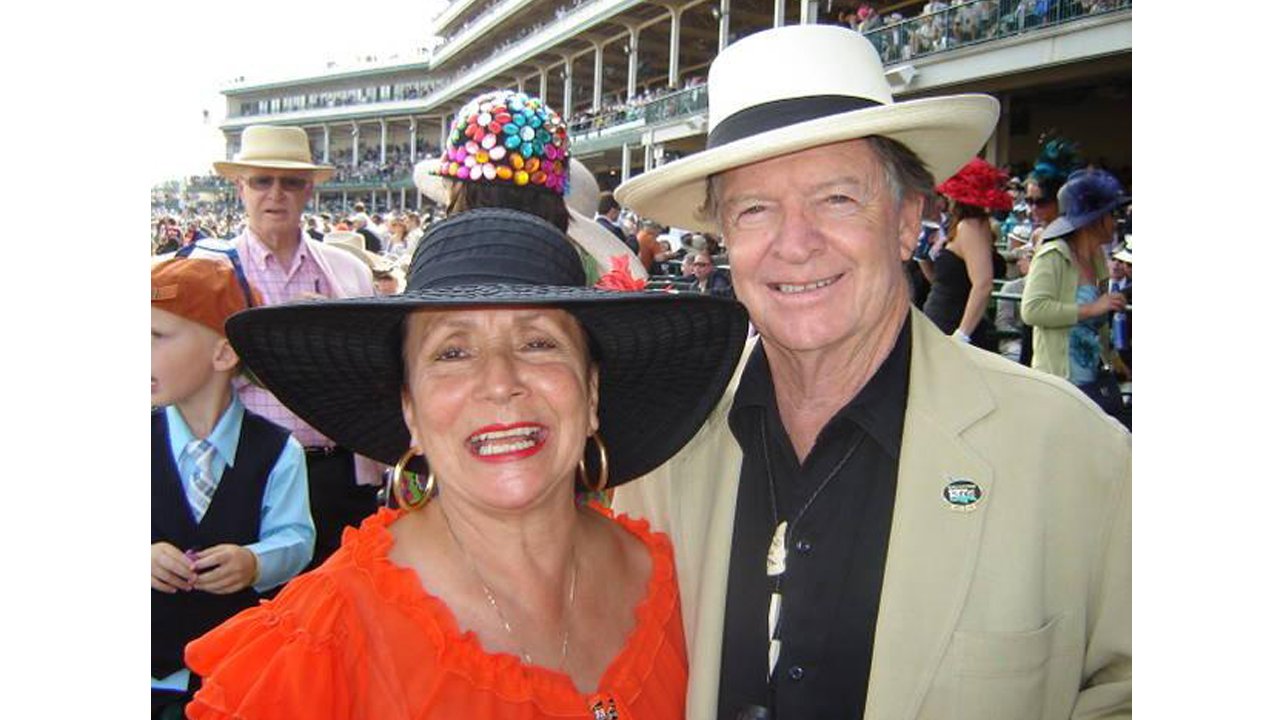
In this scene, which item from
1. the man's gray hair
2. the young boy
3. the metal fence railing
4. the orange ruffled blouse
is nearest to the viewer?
the orange ruffled blouse

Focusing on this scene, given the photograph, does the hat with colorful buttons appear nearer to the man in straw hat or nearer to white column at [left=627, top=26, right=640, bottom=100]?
the man in straw hat

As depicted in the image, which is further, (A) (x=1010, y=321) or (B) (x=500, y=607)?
(A) (x=1010, y=321)

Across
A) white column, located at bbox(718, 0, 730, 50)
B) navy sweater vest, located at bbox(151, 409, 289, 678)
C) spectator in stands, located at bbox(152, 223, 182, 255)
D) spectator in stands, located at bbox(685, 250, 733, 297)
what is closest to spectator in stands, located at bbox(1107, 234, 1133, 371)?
spectator in stands, located at bbox(685, 250, 733, 297)

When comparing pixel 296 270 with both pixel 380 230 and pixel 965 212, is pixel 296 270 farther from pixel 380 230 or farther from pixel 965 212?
pixel 380 230

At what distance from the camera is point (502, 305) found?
1.51m

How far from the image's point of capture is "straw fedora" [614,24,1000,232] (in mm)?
1813

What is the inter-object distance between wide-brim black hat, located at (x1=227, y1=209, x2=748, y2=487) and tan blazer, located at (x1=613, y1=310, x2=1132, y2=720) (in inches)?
17.6

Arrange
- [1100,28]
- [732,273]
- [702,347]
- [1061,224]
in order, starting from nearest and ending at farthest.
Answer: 1. [702,347]
2. [732,273]
3. [1061,224]
4. [1100,28]

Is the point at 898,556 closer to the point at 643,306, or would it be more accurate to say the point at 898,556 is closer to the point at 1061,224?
the point at 643,306

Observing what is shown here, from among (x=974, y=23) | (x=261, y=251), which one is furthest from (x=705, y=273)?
(x=974, y=23)

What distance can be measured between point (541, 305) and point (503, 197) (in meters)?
1.42
